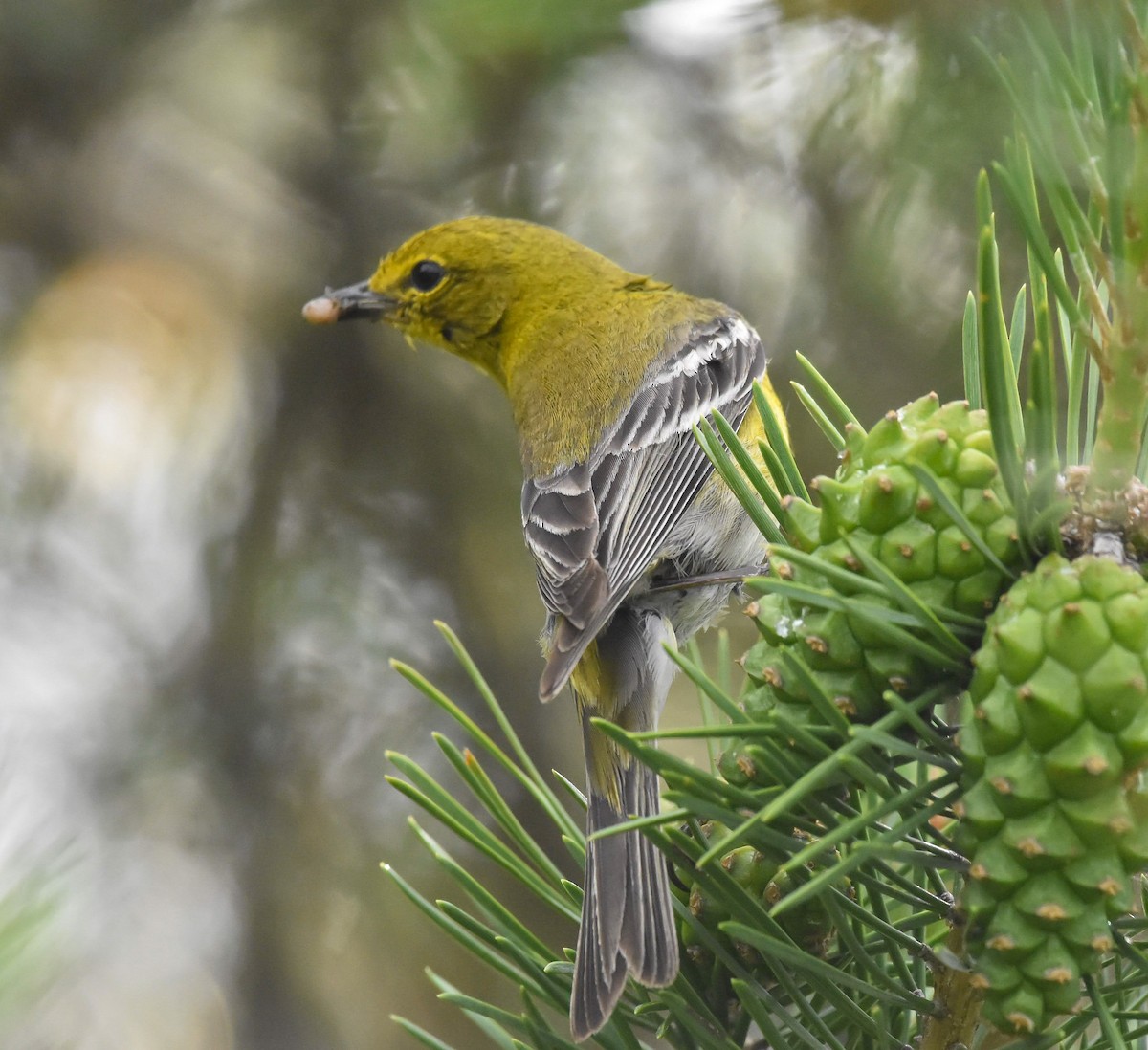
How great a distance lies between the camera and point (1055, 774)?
0.99 meters

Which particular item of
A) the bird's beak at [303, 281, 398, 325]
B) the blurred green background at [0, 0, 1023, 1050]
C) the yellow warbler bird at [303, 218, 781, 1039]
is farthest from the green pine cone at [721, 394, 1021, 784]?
the bird's beak at [303, 281, 398, 325]

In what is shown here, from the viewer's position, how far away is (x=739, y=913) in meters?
1.23

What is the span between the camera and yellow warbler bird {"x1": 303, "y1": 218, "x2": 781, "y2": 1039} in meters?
2.08

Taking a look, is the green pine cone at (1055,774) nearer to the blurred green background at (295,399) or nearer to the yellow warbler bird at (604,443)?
the yellow warbler bird at (604,443)

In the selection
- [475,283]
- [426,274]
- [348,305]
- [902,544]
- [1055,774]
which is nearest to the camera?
[1055,774]

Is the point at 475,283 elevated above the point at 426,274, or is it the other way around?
the point at 426,274

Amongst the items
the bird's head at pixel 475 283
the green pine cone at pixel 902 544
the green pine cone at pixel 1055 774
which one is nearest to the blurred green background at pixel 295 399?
the bird's head at pixel 475 283

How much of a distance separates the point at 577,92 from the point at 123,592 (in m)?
1.73

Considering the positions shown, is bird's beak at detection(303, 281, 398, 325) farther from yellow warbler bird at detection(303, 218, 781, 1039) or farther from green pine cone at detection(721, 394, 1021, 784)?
green pine cone at detection(721, 394, 1021, 784)

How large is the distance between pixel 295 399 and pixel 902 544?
2.49 m

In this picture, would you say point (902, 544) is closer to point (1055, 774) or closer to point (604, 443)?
point (1055, 774)

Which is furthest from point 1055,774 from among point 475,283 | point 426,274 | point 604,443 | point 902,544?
point 475,283

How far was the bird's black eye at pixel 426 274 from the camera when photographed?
11.6ft

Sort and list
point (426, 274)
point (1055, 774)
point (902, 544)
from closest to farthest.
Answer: point (1055, 774)
point (902, 544)
point (426, 274)
